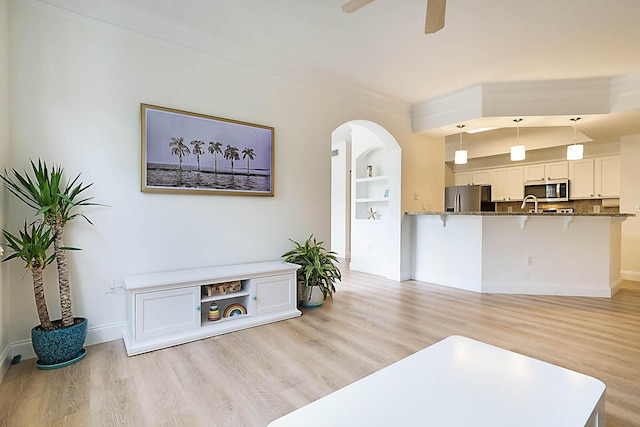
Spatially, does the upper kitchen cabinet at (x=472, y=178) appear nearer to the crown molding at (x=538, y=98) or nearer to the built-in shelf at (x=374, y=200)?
the built-in shelf at (x=374, y=200)

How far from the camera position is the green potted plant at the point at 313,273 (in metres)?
3.52

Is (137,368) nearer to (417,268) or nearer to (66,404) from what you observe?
(66,404)

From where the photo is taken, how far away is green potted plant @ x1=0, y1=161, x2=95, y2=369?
2086 millimetres

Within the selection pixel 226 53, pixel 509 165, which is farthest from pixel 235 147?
pixel 509 165

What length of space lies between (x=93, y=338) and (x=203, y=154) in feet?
5.77

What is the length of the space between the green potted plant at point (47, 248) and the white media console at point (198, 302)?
1.18ft

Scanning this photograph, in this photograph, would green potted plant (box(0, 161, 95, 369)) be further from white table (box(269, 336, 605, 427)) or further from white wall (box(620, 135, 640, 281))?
white wall (box(620, 135, 640, 281))

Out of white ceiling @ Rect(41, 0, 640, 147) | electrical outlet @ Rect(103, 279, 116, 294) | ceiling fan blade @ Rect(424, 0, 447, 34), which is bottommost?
electrical outlet @ Rect(103, 279, 116, 294)

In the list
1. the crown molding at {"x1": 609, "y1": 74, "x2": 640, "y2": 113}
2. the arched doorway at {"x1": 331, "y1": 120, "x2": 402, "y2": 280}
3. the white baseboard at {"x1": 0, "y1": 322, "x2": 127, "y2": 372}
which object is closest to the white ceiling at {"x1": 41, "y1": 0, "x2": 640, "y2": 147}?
the crown molding at {"x1": 609, "y1": 74, "x2": 640, "y2": 113}

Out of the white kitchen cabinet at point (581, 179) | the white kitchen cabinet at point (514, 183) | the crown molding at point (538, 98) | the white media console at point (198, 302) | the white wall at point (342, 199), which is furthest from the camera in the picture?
the white wall at point (342, 199)

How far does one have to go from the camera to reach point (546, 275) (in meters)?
4.18

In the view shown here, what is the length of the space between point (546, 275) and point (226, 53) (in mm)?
4682

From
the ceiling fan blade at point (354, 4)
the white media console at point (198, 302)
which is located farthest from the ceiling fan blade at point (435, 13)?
the white media console at point (198, 302)

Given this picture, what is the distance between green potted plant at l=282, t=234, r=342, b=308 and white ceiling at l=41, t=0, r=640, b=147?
2.07 m
